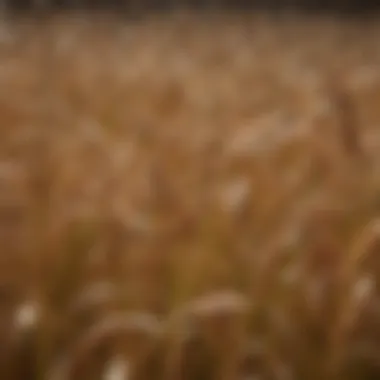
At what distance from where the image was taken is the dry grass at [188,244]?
2.23ft

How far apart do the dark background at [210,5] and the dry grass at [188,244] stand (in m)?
2.13

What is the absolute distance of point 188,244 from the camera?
0.80m

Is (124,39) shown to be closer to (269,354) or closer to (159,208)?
(159,208)

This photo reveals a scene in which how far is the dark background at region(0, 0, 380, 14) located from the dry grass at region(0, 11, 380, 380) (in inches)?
83.7

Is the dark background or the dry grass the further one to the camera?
the dark background

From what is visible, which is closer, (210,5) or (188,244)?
(188,244)

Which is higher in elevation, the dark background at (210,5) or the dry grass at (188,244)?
the dark background at (210,5)

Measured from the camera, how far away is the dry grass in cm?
68

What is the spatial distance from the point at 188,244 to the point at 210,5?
2.88 meters

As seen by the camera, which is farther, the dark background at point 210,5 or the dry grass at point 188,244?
the dark background at point 210,5

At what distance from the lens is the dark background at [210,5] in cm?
341

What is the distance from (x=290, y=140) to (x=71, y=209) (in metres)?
0.35

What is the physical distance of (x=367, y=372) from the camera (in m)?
0.71

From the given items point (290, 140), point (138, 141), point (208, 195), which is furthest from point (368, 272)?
point (138, 141)
